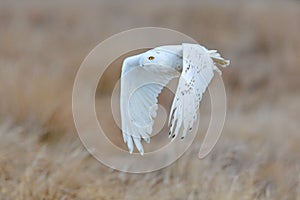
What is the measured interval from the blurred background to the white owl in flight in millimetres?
344

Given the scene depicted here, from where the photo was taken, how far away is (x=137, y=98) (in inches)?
128

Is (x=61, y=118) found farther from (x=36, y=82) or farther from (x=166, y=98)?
(x=166, y=98)

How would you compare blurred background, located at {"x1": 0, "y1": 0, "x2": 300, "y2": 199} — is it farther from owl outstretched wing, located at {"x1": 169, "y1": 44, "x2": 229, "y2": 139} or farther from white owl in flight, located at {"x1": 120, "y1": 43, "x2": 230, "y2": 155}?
owl outstretched wing, located at {"x1": 169, "y1": 44, "x2": 229, "y2": 139}

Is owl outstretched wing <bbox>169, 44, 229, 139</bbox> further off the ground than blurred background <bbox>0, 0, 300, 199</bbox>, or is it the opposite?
owl outstretched wing <bbox>169, 44, 229, 139</bbox>

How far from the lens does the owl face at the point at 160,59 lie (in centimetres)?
304

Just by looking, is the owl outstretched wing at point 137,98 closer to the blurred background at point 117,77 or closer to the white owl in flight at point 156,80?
the white owl in flight at point 156,80

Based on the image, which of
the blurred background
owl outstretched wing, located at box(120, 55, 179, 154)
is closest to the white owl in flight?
owl outstretched wing, located at box(120, 55, 179, 154)

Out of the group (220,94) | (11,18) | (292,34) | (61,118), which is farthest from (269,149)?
(11,18)

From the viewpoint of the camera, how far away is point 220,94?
5.70 meters

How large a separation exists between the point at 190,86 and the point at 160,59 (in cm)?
30

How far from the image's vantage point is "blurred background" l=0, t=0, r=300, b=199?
11.4 feet

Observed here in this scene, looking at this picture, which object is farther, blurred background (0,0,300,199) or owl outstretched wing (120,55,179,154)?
blurred background (0,0,300,199)

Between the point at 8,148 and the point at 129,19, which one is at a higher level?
the point at 8,148

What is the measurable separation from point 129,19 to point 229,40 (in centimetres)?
128
